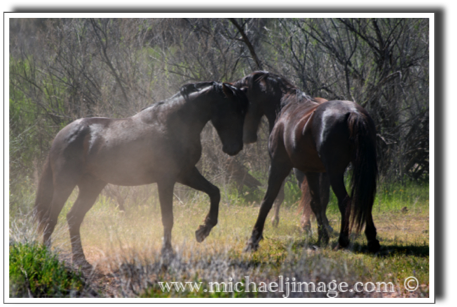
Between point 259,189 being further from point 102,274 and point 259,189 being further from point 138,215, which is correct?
point 102,274

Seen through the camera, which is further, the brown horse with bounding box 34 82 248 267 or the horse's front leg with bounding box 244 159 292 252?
the horse's front leg with bounding box 244 159 292 252

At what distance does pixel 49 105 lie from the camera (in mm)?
8961

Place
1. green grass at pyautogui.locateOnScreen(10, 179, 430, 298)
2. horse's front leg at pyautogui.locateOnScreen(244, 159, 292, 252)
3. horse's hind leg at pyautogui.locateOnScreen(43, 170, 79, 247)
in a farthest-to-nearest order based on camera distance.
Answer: horse's front leg at pyautogui.locateOnScreen(244, 159, 292, 252) → horse's hind leg at pyautogui.locateOnScreen(43, 170, 79, 247) → green grass at pyautogui.locateOnScreen(10, 179, 430, 298)

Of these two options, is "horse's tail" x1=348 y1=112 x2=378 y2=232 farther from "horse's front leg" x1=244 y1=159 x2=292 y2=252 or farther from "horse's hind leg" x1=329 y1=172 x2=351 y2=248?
"horse's front leg" x1=244 y1=159 x2=292 y2=252

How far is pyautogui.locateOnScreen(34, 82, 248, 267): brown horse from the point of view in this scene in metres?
4.56

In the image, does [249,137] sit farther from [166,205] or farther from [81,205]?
[81,205]

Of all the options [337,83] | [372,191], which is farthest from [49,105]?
[372,191]

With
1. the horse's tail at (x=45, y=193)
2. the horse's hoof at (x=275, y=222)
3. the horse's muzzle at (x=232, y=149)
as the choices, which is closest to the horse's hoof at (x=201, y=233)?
the horse's muzzle at (x=232, y=149)

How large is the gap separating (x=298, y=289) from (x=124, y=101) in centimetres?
585

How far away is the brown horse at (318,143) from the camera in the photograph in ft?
14.5

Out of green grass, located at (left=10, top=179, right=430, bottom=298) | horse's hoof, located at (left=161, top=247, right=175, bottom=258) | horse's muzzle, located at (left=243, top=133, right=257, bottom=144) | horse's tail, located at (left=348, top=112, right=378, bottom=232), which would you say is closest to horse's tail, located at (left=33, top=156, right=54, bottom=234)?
green grass, located at (left=10, top=179, right=430, bottom=298)

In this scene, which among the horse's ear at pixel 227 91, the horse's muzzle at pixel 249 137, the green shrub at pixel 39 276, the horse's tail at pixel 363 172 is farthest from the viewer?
the horse's muzzle at pixel 249 137

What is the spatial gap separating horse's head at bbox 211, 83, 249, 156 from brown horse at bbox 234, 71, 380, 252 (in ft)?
2.56

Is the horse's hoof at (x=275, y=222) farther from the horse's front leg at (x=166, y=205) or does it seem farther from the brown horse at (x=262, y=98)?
the horse's front leg at (x=166, y=205)
